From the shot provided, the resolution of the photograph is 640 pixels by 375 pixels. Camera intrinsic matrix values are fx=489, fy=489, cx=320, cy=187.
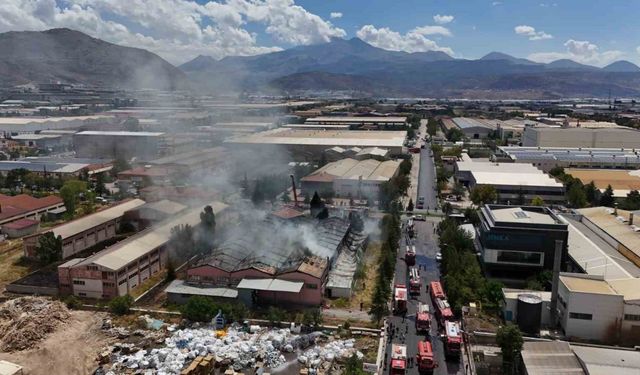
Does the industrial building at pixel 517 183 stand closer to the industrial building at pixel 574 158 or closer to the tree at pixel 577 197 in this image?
the tree at pixel 577 197

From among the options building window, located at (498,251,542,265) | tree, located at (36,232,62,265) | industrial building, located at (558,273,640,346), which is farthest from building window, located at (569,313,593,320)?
tree, located at (36,232,62,265)

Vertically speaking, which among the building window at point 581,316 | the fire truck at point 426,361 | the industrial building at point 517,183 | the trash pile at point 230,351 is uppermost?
the industrial building at point 517,183

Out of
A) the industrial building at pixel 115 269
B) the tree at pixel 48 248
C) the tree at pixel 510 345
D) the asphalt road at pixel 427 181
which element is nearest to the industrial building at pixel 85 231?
the tree at pixel 48 248

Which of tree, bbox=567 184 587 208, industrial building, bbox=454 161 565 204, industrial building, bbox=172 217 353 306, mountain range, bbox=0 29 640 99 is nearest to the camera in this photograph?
industrial building, bbox=172 217 353 306

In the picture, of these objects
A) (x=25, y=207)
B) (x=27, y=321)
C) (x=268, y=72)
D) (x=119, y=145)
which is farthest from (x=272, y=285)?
(x=268, y=72)

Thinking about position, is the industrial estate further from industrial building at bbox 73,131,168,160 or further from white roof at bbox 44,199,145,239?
industrial building at bbox 73,131,168,160

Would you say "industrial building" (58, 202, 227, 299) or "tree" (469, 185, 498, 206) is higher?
"tree" (469, 185, 498, 206)

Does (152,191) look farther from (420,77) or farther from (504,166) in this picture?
(420,77)

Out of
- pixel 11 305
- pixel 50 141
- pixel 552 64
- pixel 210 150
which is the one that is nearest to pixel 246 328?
pixel 11 305
